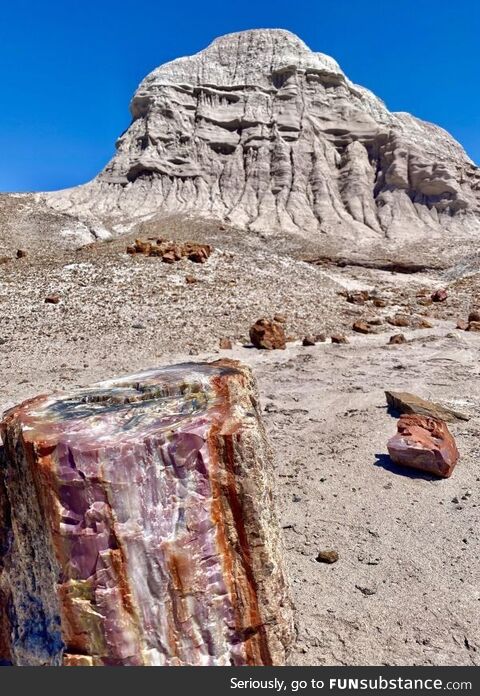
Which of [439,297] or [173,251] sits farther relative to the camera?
[439,297]

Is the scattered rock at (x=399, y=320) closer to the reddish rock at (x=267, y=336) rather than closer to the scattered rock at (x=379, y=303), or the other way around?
the scattered rock at (x=379, y=303)

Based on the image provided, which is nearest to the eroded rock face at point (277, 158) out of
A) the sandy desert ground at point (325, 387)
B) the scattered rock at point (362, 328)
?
the sandy desert ground at point (325, 387)

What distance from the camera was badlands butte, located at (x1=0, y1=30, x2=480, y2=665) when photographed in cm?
399

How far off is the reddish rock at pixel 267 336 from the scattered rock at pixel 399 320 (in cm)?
472

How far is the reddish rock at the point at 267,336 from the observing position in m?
11.7

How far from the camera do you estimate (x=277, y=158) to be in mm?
45719

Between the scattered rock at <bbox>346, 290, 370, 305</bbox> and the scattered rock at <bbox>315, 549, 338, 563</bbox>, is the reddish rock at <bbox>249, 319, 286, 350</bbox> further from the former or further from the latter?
the scattered rock at <bbox>315, 549, 338, 563</bbox>

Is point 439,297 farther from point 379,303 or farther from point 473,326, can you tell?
point 473,326

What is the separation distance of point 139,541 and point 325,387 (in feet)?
21.6

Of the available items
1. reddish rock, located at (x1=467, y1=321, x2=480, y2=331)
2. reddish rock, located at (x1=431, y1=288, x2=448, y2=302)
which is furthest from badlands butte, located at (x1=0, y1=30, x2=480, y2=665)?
reddish rock, located at (x1=467, y1=321, x2=480, y2=331)

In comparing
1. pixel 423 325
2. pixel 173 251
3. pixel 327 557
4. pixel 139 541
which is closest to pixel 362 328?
pixel 423 325

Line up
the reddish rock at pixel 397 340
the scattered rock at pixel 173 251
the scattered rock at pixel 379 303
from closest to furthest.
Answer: the reddish rock at pixel 397 340
the scattered rock at pixel 173 251
the scattered rock at pixel 379 303
